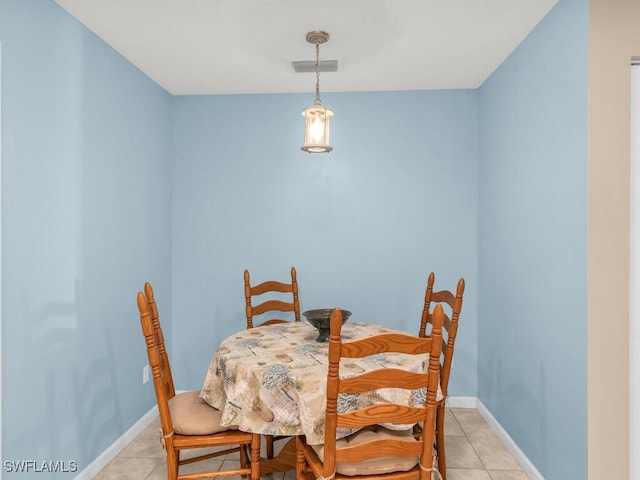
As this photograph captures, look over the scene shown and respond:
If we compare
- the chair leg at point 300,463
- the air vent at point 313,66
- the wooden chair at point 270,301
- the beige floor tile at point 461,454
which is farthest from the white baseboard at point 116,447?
the air vent at point 313,66

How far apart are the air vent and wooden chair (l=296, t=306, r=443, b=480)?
1.95 meters

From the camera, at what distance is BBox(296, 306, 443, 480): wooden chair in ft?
5.04

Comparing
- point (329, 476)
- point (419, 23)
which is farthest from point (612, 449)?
point (419, 23)

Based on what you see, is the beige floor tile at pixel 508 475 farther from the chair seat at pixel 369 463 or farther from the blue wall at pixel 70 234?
the blue wall at pixel 70 234

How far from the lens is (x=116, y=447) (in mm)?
2721

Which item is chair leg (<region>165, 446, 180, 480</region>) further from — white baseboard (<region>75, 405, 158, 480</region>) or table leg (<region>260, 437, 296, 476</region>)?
white baseboard (<region>75, 405, 158, 480</region>)

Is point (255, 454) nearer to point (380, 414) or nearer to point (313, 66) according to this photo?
point (380, 414)

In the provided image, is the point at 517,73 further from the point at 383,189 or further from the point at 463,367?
the point at 463,367

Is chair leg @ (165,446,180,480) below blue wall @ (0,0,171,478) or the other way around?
below

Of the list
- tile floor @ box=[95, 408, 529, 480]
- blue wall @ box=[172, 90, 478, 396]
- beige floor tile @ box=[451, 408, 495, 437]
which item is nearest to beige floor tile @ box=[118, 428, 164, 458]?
tile floor @ box=[95, 408, 529, 480]

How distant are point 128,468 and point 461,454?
1.99 metres

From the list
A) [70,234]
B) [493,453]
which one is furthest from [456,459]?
[70,234]

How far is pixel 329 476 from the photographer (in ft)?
5.26

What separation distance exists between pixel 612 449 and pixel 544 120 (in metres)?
1.61
